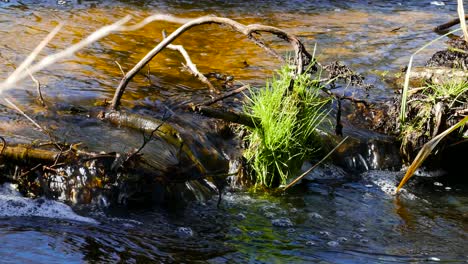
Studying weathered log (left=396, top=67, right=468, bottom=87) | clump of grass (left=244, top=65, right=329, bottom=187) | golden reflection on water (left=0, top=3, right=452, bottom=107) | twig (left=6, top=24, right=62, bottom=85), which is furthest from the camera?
golden reflection on water (left=0, top=3, right=452, bottom=107)

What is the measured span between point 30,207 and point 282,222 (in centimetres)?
144

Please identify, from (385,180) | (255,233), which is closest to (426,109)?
(385,180)

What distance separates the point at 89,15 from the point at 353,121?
435 cm

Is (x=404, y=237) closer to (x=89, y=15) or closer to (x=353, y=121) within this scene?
(x=353, y=121)

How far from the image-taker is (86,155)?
431 cm

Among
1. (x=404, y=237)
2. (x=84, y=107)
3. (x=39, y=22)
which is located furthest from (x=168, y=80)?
(x=404, y=237)

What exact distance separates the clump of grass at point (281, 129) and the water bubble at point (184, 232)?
3.16ft

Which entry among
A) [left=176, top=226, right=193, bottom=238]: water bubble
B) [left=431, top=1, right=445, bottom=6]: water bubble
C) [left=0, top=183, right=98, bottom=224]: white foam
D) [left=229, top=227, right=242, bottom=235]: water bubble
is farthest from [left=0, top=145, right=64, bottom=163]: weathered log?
[left=431, top=1, right=445, bottom=6]: water bubble

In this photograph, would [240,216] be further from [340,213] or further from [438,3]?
[438,3]

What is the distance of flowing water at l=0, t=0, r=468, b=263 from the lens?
3.79 m

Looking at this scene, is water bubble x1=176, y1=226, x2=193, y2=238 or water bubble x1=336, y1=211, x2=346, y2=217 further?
water bubble x1=336, y1=211, x2=346, y2=217

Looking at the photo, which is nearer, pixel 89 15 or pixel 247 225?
pixel 247 225

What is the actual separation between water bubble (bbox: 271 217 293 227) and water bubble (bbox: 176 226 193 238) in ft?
1.84

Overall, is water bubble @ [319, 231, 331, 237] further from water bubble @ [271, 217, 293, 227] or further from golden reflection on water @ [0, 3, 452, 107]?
golden reflection on water @ [0, 3, 452, 107]
